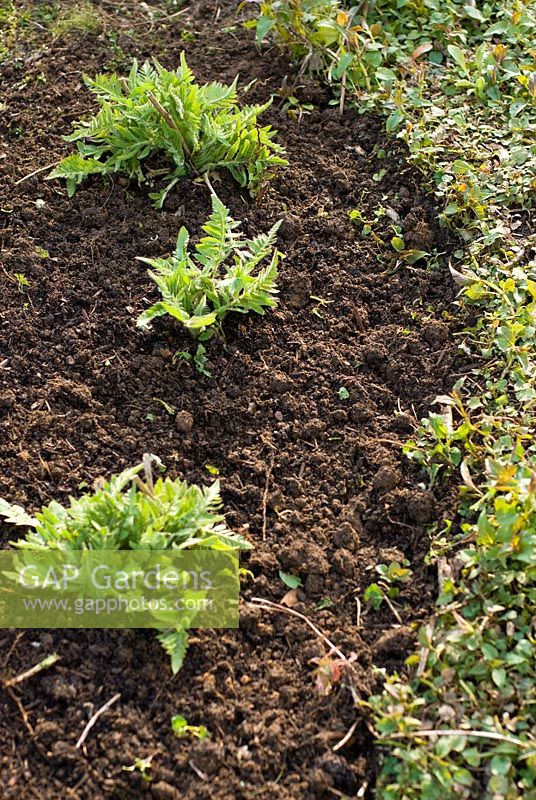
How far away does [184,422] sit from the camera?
10.0 feet

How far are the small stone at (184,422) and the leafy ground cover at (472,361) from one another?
76 centimetres

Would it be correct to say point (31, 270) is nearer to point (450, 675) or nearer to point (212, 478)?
point (212, 478)

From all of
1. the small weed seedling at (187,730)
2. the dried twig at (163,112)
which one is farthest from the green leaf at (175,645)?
the dried twig at (163,112)

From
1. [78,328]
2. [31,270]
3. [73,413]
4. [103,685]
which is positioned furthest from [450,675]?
[31,270]

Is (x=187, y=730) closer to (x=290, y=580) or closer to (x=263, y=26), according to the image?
(x=290, y=580)

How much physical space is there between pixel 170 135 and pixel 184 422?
1.28 m

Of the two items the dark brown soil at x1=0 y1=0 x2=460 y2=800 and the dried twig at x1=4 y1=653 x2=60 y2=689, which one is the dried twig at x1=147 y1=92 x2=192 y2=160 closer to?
the dark brown soil at x1=0 y1=0 x2=460 y2=800

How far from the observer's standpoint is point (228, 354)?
330 cm

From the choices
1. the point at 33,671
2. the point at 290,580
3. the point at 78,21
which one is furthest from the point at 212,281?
the point at 78,21

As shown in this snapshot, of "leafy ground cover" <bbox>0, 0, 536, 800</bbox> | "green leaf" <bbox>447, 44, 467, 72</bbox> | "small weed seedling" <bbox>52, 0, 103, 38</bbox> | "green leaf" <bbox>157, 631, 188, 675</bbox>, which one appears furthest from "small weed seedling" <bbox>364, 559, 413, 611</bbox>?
"small weed seedling" <bbox>52, 0, 103, 38</bbox>

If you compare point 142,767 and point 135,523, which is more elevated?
point 135,523

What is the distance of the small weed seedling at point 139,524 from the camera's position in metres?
2.54

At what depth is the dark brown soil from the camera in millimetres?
2428

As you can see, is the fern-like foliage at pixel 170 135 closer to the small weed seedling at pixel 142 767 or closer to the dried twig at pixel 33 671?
the dried twig at pixel 33 671
